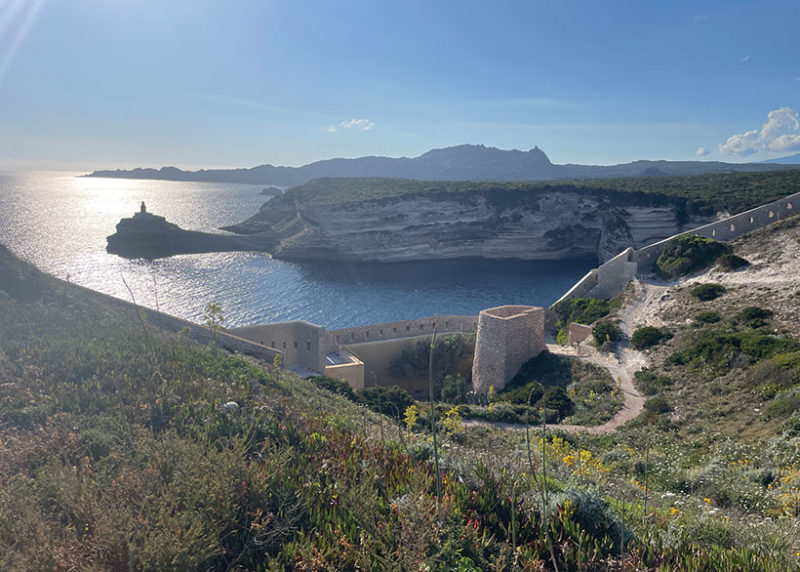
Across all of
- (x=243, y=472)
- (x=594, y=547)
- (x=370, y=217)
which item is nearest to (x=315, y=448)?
(x=243, y=472)

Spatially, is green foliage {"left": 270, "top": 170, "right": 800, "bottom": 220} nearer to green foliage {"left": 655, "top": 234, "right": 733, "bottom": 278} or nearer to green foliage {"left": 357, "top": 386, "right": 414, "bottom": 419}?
green foliage {"left": 655, "top": 234, "right": 733, "bottom": 278}

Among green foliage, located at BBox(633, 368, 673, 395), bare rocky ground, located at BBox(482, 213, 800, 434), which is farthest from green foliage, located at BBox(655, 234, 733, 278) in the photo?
green foliage, located at BBox(633, 368, 673, 395)

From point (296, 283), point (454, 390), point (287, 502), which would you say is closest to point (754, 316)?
point (454, 390)

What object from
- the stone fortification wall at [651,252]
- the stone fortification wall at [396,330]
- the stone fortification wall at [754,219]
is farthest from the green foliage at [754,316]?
the stone fortification wall at [396,330]

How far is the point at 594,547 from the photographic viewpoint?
169 inches

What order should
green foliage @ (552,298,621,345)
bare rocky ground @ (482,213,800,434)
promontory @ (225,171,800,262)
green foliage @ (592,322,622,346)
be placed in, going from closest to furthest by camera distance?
bare rocky ground @ (482,213,800,434)
green foliage @ (592,322,622,346)
green foliage @ (552,298,621,345)
promontory @ (225,171,800,262)

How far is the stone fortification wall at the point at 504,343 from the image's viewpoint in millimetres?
22781

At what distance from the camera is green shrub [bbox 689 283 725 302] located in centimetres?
2355

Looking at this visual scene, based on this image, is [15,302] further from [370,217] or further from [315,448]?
[370,217]

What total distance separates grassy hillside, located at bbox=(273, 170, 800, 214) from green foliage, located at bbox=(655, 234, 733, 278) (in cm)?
2104

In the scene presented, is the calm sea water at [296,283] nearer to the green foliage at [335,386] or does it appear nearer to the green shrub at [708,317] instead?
the green foliage at [335,386]

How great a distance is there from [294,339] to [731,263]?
2376 centimetres

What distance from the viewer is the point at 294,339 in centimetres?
2330

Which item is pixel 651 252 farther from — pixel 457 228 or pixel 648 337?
pixel 457 228
